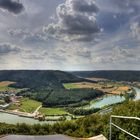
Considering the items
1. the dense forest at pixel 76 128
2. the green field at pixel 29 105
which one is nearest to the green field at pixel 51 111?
the green field at pixel 29 105

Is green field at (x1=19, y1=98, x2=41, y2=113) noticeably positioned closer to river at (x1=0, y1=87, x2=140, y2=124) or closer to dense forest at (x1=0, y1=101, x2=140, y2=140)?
river at (x1=0, y1=87, x2=140, y2=124)

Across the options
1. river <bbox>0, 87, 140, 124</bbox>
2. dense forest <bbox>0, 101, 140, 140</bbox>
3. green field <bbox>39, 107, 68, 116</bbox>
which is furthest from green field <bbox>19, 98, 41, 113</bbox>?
dense forest <bbox>0, 101, 140, 140</bbox>

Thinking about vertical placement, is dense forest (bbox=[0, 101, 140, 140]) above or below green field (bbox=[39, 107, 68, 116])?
above

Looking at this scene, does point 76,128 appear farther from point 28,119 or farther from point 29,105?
point 29,105

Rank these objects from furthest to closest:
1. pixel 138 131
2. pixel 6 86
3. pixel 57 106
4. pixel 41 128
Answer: pixel 6 86 < pixel 57 106 < pixel 41 128 < pixel 138 131

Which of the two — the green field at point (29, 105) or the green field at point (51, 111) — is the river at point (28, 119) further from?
the green field at point (51, 111)

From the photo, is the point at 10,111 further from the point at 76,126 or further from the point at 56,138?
the point at 56,138

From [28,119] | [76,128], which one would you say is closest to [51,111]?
[28,119]

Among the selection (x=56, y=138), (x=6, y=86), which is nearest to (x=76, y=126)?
(x=56, y=138)
